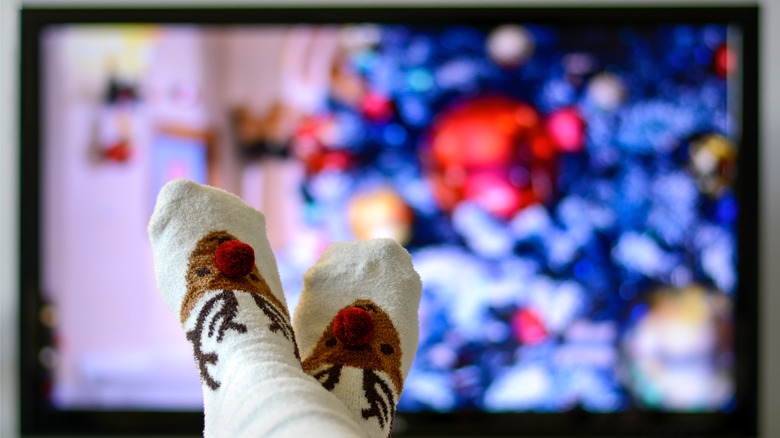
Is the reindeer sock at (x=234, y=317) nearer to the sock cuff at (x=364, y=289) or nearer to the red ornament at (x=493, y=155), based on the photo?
the sock cuff at (x=364, y=289)

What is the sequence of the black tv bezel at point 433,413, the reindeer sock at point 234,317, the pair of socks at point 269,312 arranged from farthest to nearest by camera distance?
1. the black tv bezel at point 433,413
2. the pair of socks at point 269,312
3. the reindeer sock at point 234,317

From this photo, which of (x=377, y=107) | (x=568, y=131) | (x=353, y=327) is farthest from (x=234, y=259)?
(x=568, y=131)

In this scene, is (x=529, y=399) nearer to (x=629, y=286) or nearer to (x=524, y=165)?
(x=629, y=286)

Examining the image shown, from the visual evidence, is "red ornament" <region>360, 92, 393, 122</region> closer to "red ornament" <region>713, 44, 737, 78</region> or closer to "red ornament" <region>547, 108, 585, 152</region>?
"red ornament" <region>547, 108, 585, 152</region>

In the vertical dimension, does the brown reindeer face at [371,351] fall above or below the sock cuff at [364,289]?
below

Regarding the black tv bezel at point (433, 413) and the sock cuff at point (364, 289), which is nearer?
the sock cuff at point (364, 289)

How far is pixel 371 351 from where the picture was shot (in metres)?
0.81

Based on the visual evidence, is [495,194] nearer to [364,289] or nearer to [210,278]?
[364,289]

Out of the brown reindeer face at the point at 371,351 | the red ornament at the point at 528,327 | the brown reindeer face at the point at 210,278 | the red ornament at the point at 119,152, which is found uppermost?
the red ornament at the point at 119,152

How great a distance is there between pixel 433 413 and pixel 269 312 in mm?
619

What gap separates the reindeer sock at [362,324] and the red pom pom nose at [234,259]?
0.12 m

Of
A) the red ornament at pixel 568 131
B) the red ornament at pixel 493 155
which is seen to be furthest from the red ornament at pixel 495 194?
the red ornament at pixel 568 131

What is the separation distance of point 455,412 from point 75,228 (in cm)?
84

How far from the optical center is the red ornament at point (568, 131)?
→ 1.26 metres
